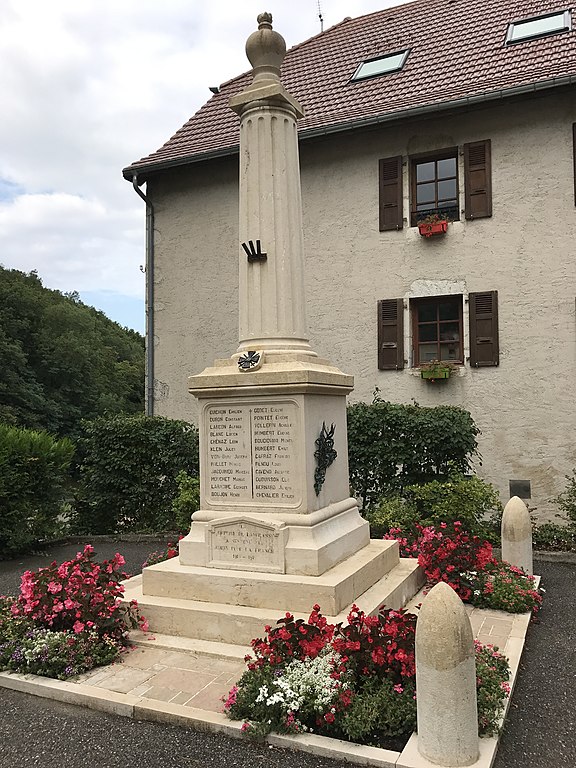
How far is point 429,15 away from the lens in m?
14.6

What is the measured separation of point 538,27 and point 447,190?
13.0 ft

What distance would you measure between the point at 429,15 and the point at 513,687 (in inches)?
595

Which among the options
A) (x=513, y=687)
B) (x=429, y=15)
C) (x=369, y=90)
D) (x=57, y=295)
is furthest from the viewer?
(x=57, y=295)

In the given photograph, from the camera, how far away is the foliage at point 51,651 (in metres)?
4.29

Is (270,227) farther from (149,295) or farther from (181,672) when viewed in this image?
(149,295)

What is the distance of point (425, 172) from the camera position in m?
11.9

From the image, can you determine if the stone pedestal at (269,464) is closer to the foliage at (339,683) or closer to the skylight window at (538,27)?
the foliage at (339,683)

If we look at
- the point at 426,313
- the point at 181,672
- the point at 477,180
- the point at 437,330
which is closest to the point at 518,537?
the point at 181,672

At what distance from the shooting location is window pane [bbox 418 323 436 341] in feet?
37.9

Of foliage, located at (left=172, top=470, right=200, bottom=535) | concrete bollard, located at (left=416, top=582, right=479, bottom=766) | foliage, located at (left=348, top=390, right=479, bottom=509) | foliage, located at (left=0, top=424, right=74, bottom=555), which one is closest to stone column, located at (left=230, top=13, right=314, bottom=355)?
concrete bollard, located at (left=416, top=582, right=479, bottom=766)

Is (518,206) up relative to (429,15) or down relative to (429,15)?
down

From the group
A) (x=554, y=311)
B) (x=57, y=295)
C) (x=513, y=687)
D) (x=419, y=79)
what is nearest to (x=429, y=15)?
(x=419, y=79)

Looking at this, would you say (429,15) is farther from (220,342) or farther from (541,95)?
(220,342)

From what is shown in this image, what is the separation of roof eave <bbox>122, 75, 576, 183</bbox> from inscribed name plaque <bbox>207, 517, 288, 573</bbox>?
351 inches
